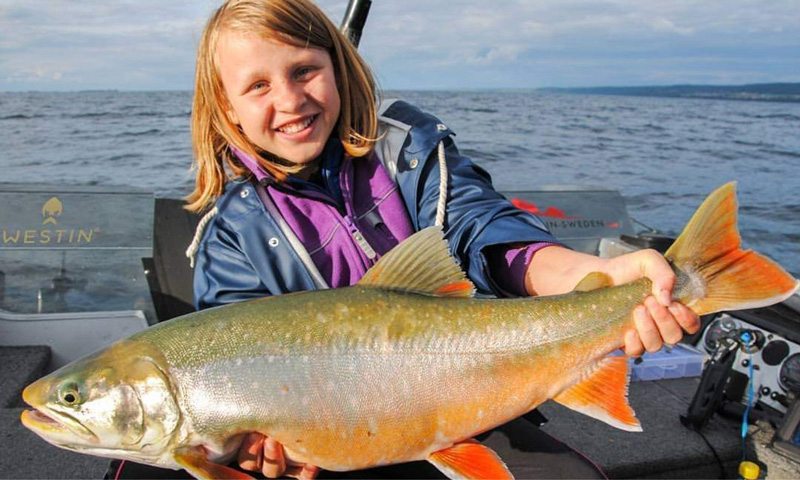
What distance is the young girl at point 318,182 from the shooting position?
2.71 metres

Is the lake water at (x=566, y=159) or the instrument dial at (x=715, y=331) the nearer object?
the instrument dial at (x=715, y=331)

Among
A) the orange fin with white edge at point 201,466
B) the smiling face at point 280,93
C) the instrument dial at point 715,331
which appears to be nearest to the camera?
the orange fin with white edge at point 201,466

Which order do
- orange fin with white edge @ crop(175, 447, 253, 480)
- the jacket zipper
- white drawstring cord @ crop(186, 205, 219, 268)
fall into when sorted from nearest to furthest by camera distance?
orange fin with white edge @ crop(175, 447, 253, 480) < the jacket zipper < white drawstring cord @ crop(186, 205, 219, 268)

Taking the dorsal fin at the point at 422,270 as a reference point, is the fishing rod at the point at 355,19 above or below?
above

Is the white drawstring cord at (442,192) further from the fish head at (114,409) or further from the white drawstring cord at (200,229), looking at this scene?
the fish head at (114,409)

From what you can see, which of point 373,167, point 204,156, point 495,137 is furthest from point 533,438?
point 495,137

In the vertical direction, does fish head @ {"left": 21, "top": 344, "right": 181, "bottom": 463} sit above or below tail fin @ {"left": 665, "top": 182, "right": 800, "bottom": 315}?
below

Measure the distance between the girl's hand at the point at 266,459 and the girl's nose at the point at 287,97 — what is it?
1328mm

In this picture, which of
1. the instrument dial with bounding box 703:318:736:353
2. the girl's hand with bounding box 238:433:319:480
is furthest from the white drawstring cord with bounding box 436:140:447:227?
the instrument dial with bounding box 703:318:736:353

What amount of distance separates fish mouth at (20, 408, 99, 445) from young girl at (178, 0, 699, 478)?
34.0 inches

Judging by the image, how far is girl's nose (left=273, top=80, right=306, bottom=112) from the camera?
8.96ft

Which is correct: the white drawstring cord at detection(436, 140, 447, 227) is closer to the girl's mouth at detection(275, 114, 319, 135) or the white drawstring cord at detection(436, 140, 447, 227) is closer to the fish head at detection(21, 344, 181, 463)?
the girl's mouth at detection(275, 114, 319, 135)

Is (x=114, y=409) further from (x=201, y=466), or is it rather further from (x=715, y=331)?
(x=715, y=331)

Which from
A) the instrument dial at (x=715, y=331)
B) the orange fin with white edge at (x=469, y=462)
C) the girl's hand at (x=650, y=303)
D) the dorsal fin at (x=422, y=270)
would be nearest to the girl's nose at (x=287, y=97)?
the dorsal fin at (x=422, y=270)
